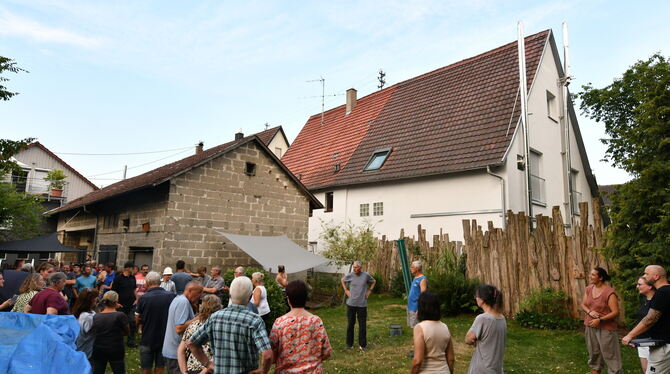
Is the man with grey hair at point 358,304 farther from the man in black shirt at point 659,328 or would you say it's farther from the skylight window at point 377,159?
the skylight window at point 377,159

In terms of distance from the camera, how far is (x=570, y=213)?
1812cm

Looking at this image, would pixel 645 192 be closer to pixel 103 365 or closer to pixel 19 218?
pixel 103 365

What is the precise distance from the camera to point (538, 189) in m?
17.7

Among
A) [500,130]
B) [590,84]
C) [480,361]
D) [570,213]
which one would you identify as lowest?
[480,361]

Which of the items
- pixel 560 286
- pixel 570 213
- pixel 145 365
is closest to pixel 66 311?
pixel 145 365

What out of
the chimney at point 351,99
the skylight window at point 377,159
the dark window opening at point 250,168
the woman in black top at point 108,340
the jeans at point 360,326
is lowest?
the jeans at point 360,326

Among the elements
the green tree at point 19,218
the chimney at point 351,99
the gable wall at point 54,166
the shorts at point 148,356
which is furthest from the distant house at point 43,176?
the shorts at point 148,356

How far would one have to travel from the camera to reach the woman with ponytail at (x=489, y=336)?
420 centimetres

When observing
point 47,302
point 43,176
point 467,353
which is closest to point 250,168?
point 467,353

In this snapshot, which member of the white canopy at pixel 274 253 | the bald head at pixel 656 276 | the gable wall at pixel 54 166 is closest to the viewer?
the bald head at pixel 656 276

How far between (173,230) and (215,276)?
397cm

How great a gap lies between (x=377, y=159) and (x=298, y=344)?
57.4 ft

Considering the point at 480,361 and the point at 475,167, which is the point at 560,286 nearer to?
the point at 475,167

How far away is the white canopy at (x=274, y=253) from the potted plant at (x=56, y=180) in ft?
80.3
